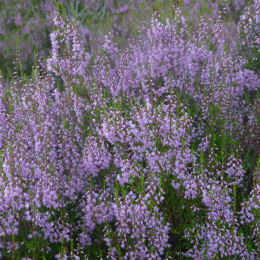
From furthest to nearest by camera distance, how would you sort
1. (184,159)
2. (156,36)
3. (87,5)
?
1. (87,5)
2. (156,36)
3. (184,159)

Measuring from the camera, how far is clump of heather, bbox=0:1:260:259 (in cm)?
276

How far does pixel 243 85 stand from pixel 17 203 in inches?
136

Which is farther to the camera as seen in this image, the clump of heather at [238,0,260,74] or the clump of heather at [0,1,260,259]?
the clump of heather at [238,0,260,74]

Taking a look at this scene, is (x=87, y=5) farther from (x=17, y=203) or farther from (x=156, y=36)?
(x=17, y=203)

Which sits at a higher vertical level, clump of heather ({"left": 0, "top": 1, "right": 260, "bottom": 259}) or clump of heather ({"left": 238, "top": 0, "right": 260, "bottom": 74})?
clump of heather ({"left": 238, "top": 0, "right": 260, "bottom": 74})

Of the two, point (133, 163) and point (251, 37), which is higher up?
point (251, 37)

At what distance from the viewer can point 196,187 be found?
2.93m

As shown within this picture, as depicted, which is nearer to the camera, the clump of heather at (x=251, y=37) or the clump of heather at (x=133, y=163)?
the clump of heather at (x=133, y=163)

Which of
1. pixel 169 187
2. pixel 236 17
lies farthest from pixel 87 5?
pixel 169 187

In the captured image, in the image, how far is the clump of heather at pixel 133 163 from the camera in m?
2.76

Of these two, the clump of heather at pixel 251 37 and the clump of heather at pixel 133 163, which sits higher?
the clump of heather at pixel 251 37

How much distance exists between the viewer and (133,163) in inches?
119

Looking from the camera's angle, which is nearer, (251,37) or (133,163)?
(133,163)

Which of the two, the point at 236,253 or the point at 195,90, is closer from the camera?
the point at 236,253
